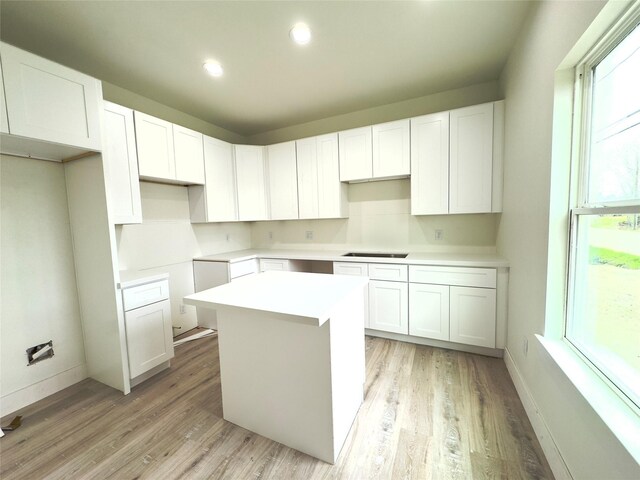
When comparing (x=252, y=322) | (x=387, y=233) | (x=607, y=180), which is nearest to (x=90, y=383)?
(x=252, y=322)

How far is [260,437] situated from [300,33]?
2.72 m

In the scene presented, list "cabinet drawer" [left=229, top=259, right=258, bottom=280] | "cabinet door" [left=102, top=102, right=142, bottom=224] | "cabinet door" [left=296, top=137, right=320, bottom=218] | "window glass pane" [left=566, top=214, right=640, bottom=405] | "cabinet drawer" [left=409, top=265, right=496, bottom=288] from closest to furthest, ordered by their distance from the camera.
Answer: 1. "window glass pane" [left=566, top=214, right=640, bottom=405]
2. "cabinet door" [left=102, top=102, right=142, bottom=224]
3. "cabinet drawer" [left=409, top=265, right=496, bottom=288]
4. "cabinet drawer" [left=229, top=259, right=258, bottom=280]
5. "cabinet door" [left=296, top=137, right=320, bottom=218]

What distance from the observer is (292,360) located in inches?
55.6

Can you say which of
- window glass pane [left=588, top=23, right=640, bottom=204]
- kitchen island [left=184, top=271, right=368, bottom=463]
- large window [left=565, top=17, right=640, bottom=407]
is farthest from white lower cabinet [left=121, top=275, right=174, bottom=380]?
window glass pane [left=588, top=23, right=640, bottom=204]

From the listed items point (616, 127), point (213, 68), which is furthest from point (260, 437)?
point (213, 68)

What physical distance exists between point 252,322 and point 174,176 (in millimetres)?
1983

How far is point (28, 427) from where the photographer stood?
171 centimetres

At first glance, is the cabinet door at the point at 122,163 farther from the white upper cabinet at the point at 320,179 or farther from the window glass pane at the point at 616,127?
the window glass pane at the point at 616,127

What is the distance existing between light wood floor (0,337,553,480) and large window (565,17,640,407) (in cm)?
75

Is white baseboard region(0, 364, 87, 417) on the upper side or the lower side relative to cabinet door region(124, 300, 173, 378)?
lower

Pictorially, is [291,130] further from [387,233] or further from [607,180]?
[607,180]

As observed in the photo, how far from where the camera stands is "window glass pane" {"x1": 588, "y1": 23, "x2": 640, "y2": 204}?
3.07 ft

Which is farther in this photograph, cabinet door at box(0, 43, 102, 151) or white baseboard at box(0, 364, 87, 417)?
white baseboard at box(0, 364, 87, 417)

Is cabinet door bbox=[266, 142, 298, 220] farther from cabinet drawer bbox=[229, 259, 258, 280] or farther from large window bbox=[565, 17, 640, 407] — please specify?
large window bbox=[565, 17, 640, 407]
